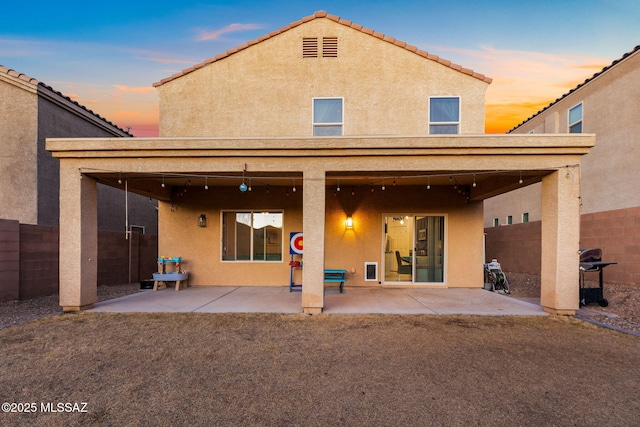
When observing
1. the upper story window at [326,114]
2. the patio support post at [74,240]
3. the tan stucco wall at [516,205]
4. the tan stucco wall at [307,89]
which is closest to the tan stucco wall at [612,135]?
the tan stucco wall at [516,205]

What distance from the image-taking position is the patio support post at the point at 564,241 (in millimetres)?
5625

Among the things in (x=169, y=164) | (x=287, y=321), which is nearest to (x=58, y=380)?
(x=287, y=321)

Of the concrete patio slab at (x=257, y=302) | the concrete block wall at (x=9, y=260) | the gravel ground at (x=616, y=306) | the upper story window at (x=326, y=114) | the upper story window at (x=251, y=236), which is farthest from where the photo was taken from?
the upper story window at (x=251, y=236)

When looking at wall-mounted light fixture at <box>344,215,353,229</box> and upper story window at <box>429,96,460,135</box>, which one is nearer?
upper story window at <box>429,96,460,135</box>

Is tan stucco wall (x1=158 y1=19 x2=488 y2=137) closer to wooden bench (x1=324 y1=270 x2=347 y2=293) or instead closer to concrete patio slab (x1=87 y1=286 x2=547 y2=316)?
wooden bench (x1=324 y1=270 x2=347 y2=293)

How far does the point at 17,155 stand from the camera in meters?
8.75

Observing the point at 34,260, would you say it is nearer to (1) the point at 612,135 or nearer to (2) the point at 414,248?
(2) the point at 414,248

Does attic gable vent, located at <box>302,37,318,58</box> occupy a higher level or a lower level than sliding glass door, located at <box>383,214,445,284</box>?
higher

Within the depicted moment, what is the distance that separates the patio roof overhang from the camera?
5.75 m

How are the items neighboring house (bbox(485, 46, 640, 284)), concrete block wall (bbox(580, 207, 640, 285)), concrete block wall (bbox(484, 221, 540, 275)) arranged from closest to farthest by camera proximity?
concrete block wall (bbox(580, 207, 640, 285))
neighboring house (bbox(485, 46, 640, 284))
concrete block wall (bbox(484, 221, 540, 275))

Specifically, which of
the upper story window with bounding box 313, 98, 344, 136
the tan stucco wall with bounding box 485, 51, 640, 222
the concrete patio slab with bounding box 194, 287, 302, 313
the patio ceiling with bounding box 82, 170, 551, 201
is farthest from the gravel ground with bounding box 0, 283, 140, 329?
the tan stucco wall with bounding box 485, 51, 640, 222

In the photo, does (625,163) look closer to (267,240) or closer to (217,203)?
(267,240)

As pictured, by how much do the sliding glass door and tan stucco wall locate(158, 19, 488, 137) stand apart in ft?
8.64

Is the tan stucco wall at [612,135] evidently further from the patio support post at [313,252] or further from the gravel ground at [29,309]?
the gravel ground at [29,309]
